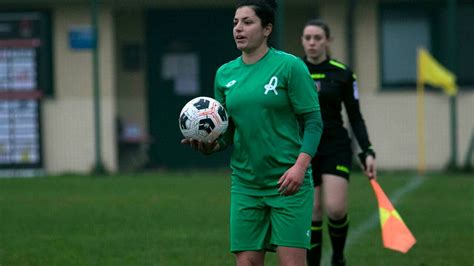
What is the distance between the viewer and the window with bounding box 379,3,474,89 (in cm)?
2162

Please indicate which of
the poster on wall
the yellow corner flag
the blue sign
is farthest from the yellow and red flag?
the poster on wall

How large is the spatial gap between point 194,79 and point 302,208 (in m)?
16.5

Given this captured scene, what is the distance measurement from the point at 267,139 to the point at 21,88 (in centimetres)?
1592

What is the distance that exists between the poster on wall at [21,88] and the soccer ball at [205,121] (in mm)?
15431

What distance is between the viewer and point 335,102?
9.00m

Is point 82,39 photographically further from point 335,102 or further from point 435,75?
point 335,102

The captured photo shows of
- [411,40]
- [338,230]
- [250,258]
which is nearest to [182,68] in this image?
[411,40]

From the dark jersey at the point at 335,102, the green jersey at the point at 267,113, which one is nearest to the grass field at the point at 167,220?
the dark jersey at the point at 335,102

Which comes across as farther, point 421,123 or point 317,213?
point 421,123

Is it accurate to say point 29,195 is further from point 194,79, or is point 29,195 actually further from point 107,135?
point 194,79

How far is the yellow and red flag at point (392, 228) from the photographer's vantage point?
9.23 m

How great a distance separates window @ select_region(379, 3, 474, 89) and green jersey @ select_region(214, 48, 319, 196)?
15746 mm

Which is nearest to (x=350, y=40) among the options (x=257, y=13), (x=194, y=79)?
(x=194, y=79)

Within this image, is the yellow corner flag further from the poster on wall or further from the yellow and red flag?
the yellow and red flag
